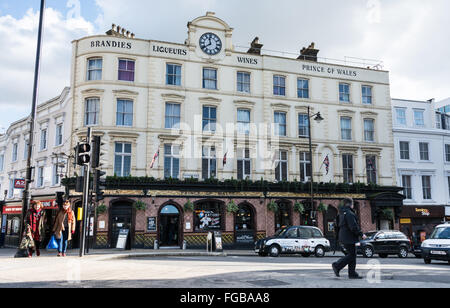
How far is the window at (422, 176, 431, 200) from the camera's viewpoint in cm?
3384

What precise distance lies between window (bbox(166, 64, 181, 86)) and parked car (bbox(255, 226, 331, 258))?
13.4 metres

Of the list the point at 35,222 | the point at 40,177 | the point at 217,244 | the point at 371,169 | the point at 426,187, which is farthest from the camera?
the point at 426,187

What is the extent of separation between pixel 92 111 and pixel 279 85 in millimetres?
14025

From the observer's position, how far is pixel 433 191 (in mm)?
33906

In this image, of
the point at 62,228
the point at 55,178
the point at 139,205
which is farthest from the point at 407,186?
the point at 62,228

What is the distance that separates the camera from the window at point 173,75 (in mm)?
28391

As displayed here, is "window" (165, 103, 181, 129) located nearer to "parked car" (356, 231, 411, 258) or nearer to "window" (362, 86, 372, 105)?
"parked car" (356, 231, 411, 258)

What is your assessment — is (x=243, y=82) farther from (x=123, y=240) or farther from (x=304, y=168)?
(x=123, y=240)

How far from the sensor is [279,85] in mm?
31016

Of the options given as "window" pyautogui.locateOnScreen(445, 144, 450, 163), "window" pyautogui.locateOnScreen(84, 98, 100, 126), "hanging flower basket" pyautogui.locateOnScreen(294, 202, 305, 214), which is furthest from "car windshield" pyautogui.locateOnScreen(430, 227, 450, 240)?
"window" pyautogui.locateOnScreen(445, 144, 450, 163)

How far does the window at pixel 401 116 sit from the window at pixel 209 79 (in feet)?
56.5
